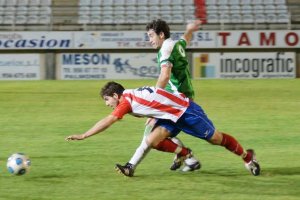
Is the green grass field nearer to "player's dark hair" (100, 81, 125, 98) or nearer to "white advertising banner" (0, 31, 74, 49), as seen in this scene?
"player's dark hair" (100, 81, 125, 98)

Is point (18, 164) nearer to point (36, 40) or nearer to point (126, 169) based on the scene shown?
point (126, 169)

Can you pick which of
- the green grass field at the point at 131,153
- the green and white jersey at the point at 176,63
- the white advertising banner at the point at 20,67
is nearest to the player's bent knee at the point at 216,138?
the green grass field at the point at 131,153

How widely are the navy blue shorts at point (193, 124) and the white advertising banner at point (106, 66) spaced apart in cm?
1771

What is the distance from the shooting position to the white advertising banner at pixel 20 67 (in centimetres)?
2489

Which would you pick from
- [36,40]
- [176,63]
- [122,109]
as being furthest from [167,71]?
[36,40]

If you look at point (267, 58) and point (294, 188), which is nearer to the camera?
point (294, 188)

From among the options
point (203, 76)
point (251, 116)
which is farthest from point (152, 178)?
point (203, 76)

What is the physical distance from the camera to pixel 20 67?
2508 centimetres

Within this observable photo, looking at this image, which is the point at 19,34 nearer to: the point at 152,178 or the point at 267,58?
the point at 267,58

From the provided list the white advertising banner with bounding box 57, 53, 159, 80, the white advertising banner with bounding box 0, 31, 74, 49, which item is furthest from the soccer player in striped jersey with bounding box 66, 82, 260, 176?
the white advertising banner with bounding box 0, 31, 74, 49

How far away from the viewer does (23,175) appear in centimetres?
752

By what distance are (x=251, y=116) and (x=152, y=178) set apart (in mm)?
6734

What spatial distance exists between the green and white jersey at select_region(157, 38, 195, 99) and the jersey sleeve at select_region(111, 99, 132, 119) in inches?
27.3

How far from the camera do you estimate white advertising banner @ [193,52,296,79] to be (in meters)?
A: 24.9
